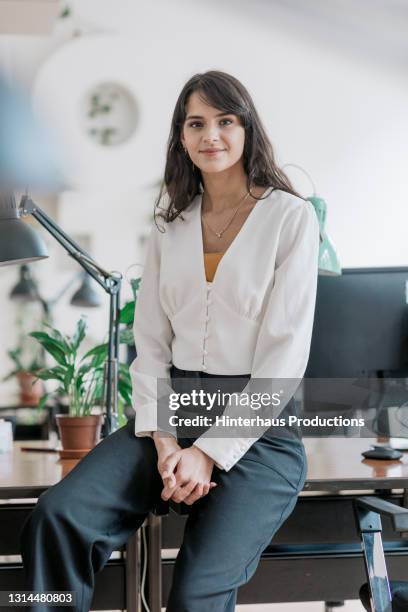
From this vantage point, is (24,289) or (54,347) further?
(24,289)

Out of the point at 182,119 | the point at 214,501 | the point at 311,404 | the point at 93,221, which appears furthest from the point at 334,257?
the point at 93,221

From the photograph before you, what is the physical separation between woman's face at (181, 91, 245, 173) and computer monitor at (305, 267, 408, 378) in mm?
549

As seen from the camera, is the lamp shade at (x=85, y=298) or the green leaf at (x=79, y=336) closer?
the green leaf at (x=79, y=336)

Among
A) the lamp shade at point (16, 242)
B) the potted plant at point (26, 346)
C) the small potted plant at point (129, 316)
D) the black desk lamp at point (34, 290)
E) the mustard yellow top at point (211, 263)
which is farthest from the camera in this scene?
the potted plant at point (26, 346)

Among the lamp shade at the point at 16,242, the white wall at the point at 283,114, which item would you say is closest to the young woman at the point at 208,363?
the lamp shade at the point at 16,242

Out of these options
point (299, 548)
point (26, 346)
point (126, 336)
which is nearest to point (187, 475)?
point (299, 548)

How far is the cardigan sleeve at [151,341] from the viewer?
170 centimetres

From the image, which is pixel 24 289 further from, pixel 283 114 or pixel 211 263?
pixel 211 263

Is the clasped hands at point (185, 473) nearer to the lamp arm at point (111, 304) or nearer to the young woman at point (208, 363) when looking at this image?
the young woman at point (208, 363)

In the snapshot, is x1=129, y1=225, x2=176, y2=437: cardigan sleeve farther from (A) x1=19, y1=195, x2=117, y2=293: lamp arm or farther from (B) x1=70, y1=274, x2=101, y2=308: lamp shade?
(B) x1=70, y1=274, x2=101, y2=308: lamp shade

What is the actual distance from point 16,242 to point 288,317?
2.37ft

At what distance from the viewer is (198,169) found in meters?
1.85

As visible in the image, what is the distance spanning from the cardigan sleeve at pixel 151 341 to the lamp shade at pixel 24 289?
9.72 ft

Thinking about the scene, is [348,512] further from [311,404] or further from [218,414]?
[218,414]
